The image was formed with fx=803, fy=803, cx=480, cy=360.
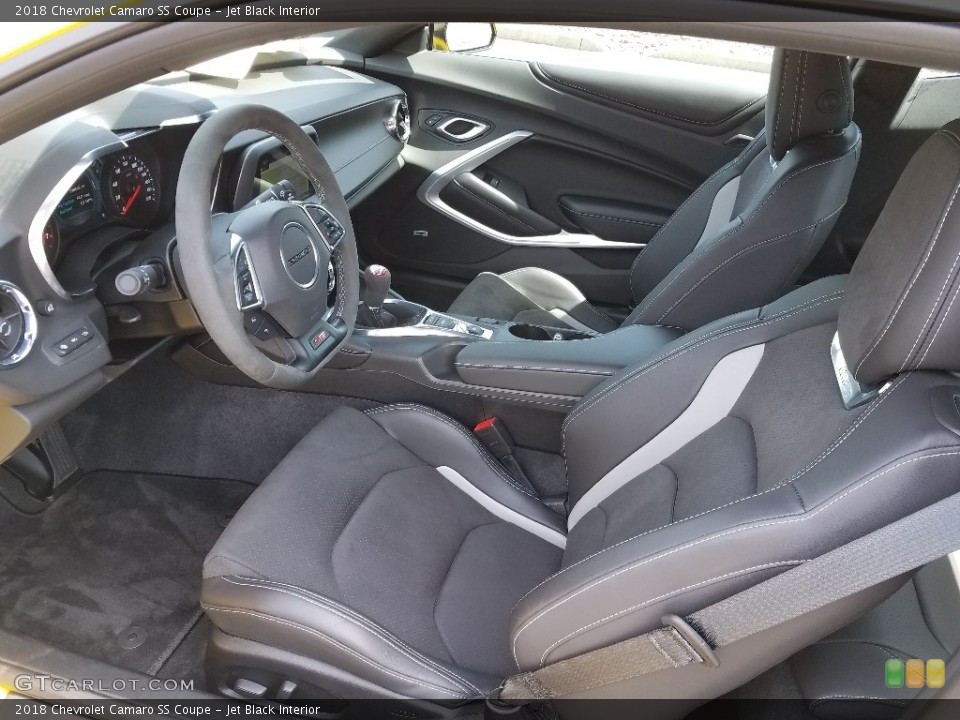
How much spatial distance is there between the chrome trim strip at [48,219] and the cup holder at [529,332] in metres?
0.91

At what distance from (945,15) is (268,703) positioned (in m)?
1.27

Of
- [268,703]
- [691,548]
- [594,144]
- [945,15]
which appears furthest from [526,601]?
[594,144]

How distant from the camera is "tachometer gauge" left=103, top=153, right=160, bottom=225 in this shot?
52.6 inches

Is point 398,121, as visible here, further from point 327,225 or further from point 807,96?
point 807,96

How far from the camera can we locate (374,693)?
118cm

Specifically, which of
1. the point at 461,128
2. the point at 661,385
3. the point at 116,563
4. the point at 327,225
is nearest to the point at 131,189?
the point at 327,225

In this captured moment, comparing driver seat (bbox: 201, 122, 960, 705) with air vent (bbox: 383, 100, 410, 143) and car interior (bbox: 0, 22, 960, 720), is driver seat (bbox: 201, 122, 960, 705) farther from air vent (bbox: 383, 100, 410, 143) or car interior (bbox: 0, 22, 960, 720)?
air vent (bbox: 383, 100, 410, 143)

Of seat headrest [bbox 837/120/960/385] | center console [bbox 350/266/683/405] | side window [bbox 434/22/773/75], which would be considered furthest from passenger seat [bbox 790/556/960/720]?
side window [bbox 434/22/773/75]

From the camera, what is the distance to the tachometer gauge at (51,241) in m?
1.21

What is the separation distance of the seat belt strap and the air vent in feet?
5.62

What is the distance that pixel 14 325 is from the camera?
114 cm

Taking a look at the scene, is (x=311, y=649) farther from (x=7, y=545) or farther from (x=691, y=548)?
(x=7, y=545)

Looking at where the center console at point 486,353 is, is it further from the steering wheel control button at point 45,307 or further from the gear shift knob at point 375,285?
the steering wheel control button at point 45,307

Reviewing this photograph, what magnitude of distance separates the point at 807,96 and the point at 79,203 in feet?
4.21
